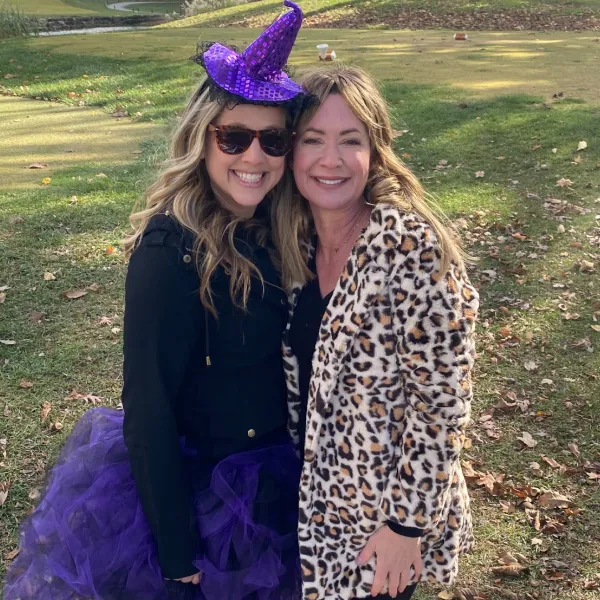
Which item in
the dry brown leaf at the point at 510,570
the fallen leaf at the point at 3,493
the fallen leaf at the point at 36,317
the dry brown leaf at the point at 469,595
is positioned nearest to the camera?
the dry brown leaf at the point at 469,595

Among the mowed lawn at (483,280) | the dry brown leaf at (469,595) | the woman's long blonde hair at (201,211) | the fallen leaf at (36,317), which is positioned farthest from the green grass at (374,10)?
the woman's long blonde hair at (201,211)

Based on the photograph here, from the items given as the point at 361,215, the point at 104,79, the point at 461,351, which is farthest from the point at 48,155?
the point at 461,351

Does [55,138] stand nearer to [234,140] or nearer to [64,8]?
[234,140]

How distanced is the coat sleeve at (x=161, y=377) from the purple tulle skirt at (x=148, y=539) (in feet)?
0.34

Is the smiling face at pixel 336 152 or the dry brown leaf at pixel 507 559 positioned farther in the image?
the dry brown leaf at pixel 507 559

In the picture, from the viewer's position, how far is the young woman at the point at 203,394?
1.83 meters

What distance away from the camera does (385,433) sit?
1.90 m

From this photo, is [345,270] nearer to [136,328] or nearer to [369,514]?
[136,328]

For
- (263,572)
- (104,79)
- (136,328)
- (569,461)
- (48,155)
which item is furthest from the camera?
(104,79)

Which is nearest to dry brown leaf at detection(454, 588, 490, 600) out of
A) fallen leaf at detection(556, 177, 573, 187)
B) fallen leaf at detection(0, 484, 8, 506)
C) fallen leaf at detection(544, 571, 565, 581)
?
fallen leaf at detection(544, 571, 565, 581)

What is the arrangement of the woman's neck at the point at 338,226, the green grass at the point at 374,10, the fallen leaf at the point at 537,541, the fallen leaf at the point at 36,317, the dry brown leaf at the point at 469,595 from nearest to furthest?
the woman's neck at the point at 338,226 → the dry brown leaf at the point at 469,595 → the fallen leaf at the point at 537,541 → the fallen leaf at the point at 36,317 → the green grass at the point at 374,10

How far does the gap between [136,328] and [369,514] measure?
95 centimetres

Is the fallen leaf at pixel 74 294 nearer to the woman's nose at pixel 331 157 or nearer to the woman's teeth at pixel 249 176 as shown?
the woman's teeth at pixel 249 176

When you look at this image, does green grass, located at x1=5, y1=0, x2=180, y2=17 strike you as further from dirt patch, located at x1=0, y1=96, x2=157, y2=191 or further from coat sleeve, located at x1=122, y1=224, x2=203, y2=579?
coat sleeve, located at x1=122, y1=224, x2=203, y2=579
